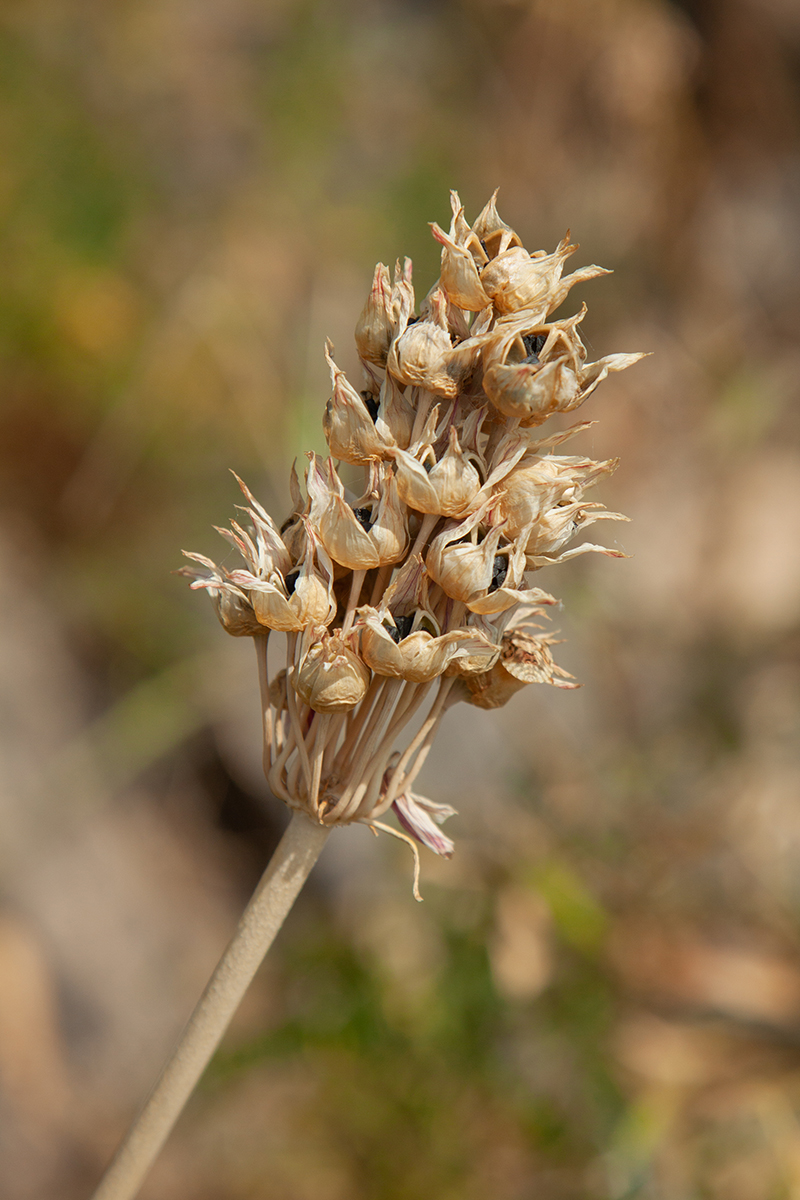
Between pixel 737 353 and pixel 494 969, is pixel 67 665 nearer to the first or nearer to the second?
pixel 494 969

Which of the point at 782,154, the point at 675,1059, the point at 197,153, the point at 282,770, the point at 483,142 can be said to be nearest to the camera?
the point at 282,770

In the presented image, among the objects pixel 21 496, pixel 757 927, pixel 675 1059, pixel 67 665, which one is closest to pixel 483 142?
pixel 21 496

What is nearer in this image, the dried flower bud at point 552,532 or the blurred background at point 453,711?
the dried flower bud at point 552,532

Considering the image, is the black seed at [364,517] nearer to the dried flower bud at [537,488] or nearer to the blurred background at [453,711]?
the dried flower bud at [537,488]

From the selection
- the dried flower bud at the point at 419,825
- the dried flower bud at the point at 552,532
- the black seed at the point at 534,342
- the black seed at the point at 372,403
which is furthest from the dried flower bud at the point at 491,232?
the dried flower bud at the point at 419,825

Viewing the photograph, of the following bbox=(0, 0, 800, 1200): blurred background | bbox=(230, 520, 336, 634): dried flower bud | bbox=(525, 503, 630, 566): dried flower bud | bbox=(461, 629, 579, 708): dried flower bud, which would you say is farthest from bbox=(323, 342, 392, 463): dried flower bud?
bbox=(0, 0, 800, 1200): blurred background

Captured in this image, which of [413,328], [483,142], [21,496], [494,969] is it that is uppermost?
[483,142]

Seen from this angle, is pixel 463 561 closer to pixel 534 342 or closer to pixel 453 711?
pixel 534 342

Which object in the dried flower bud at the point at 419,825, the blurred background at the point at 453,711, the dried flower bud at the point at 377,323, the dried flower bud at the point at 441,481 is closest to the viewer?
the dried flower bud at the point at 441,481
